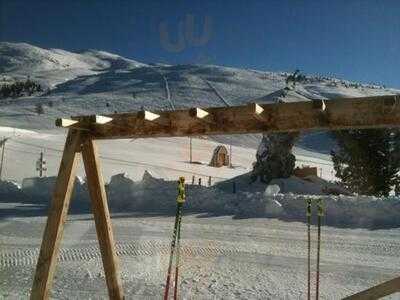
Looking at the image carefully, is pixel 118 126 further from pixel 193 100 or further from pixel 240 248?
pixel 193 100

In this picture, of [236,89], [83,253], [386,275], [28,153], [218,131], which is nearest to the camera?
[218,131]

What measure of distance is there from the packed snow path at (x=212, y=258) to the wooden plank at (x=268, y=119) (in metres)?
3.85

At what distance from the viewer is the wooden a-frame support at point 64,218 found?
6137mm

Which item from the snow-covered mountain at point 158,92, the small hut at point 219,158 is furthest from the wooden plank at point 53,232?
the snow-covered mountain at point 158,92

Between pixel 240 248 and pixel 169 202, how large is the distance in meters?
8.22

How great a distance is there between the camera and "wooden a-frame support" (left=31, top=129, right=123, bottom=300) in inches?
242

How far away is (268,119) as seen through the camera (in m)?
5.57

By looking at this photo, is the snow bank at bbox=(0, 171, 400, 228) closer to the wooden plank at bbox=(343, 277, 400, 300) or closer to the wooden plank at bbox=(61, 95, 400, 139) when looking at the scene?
the wooden plank at bbox=(61, 95, 400, 139)

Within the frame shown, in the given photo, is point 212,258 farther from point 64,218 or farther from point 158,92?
point 158,92

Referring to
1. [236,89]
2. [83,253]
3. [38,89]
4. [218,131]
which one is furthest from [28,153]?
[38,89]

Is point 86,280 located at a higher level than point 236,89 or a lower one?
lower

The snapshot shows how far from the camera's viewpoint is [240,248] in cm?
1303

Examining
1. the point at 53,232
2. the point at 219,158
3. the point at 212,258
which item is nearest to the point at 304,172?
the point at 219,158

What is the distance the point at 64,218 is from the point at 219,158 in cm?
4087
